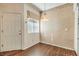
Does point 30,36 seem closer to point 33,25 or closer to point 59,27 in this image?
point 33,25

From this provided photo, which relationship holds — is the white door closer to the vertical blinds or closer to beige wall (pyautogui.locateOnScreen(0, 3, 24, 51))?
beige wall (pyautogui.locateOnScreen(0, 3, 24, 51))

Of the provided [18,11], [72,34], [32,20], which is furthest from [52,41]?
[18,11]

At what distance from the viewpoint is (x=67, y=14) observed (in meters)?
4.27

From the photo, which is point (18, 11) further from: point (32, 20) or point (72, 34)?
point (72, 34)

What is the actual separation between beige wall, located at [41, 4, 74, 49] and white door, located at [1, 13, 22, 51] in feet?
3.19

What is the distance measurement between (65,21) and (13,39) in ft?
7.04

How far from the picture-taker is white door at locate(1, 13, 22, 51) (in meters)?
4.01

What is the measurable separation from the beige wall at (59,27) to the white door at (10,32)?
974 mm

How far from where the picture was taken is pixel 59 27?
4.17 m

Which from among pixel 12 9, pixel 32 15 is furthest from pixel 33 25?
pixel 12 9

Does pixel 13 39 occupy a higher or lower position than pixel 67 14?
lower

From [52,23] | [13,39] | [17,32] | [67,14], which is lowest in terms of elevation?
[13,39]

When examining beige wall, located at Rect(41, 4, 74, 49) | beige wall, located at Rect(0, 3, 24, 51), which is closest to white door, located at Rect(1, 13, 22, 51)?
beige wall, located at Rect(0, 3, 24, 51)

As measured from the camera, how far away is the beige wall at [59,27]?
4.11 m
